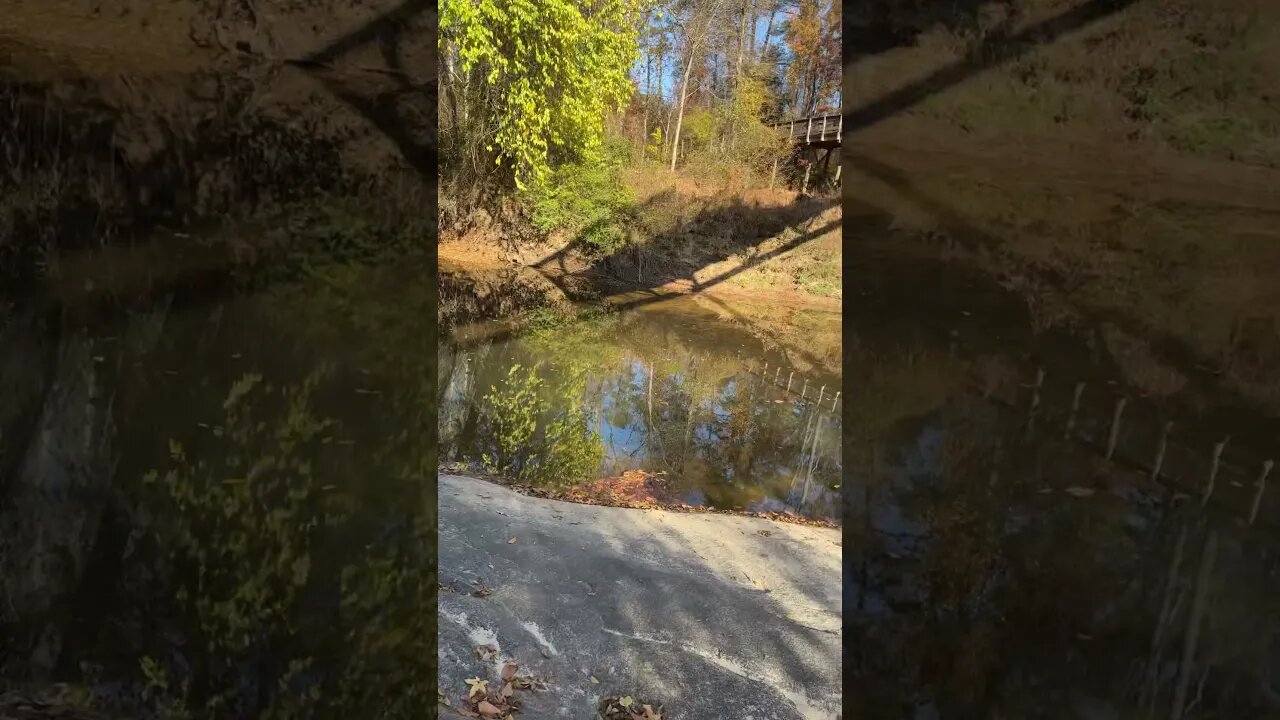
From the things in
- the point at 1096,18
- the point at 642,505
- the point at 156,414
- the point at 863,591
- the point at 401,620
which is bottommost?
the point at 642,505

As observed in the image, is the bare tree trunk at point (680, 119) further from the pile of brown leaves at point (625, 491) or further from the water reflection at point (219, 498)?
the water reflection at point (219, 498)

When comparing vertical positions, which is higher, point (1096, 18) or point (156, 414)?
point (1096, 18)

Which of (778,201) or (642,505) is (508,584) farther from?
(778,201)

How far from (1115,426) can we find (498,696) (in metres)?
3.48

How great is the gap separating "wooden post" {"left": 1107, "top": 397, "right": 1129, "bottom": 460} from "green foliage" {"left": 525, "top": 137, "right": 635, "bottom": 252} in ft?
64.8

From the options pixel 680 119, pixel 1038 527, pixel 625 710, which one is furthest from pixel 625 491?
pixel 680 119

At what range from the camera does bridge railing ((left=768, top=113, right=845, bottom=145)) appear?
20.0 meters

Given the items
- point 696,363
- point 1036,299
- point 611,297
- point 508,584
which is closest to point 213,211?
point 1036,299

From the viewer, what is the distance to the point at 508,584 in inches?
193

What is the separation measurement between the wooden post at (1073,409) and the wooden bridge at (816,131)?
1962cm

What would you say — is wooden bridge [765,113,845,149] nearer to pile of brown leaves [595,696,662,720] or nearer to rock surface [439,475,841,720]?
rock surface [439,475,841,720]

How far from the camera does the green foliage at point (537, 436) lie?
8.41m

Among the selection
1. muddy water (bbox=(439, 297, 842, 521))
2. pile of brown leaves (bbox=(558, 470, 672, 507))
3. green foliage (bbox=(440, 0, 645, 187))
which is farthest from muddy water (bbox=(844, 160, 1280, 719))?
green foliage (bbox=(440, 0, 645, 187))

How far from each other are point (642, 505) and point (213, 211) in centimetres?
656
